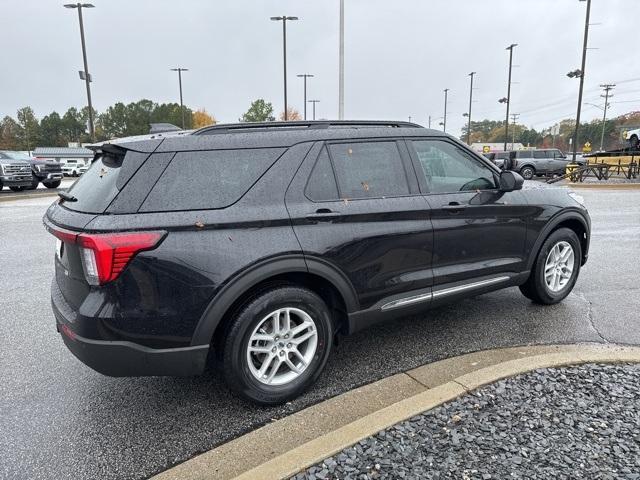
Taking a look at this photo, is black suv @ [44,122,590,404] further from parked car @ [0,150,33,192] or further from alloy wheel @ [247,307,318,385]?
parked car @ [0,150,33,192]

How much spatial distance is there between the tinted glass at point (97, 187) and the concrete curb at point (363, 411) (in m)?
1.51

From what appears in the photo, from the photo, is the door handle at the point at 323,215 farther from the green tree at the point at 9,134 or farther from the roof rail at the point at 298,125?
the green tree at the point at 9,134

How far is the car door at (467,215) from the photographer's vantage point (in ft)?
12.1

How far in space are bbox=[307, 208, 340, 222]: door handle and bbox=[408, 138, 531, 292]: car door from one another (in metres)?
0.89

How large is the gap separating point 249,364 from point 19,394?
1.68m

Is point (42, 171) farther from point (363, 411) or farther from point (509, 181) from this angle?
point (363, 411)

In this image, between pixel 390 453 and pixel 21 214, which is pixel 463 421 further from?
pixel 21 214

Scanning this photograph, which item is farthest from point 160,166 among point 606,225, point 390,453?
point 606,225

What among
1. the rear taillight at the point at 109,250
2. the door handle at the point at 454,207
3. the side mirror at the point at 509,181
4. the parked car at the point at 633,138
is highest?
the parked car at the point at 633,138

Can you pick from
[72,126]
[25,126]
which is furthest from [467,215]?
[72,126]

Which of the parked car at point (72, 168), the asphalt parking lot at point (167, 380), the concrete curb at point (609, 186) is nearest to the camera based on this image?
the asphalt parking lot at point (167, 380)

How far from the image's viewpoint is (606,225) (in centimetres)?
988

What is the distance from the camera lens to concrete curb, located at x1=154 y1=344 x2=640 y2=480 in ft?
7.89

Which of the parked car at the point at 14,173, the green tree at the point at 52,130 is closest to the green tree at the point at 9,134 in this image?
the green tree at the point at 52,130
